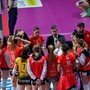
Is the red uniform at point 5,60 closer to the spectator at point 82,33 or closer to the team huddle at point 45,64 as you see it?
the team huddle at point 45,64

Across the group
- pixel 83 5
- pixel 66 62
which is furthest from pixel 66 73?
pixel 83 5

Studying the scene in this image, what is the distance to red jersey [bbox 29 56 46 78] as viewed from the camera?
25.8 ft

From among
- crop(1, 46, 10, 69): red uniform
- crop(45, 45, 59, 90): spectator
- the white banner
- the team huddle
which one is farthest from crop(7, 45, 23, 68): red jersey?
the white banner

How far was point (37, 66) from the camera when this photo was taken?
7898 mm

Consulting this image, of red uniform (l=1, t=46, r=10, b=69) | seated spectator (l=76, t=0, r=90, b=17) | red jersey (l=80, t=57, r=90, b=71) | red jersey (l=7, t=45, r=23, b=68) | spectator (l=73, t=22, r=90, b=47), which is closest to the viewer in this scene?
red jersey (l=7, t=45, r=23, b=68)

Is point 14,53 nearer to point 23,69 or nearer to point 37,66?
point 23,69

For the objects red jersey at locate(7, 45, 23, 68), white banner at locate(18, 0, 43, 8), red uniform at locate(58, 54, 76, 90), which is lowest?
red uniform at locate(58, 54, 76, 90)

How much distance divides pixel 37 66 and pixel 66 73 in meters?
0.64

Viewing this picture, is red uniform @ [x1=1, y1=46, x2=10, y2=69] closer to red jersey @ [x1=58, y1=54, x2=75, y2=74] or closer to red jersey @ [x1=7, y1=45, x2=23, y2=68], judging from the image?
red jersey @ [x1=7, y1=45, x2=23, y2=68]

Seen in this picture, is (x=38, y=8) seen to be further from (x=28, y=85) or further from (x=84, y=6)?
(x=28, y=85)

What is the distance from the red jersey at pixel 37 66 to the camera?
7875 mm

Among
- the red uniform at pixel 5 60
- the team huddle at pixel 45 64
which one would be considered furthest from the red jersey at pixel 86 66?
the red uniform at pixel 5 60

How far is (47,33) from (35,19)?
1545 millimetres

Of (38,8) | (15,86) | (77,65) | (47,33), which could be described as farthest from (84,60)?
(38,8)
